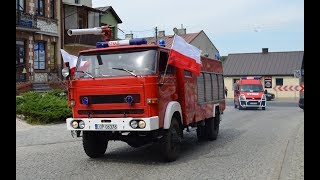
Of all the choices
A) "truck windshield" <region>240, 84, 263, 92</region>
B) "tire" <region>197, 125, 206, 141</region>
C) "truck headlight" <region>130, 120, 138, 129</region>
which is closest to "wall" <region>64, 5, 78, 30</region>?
"truck windshield" <region>240, 84, 263, 92</region>

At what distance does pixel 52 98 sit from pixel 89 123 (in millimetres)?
10866

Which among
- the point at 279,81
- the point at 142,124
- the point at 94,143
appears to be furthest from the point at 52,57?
the point at 279,81

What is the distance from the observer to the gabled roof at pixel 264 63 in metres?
58.8

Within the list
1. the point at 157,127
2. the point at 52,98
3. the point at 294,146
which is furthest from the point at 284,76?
the point at 157,127

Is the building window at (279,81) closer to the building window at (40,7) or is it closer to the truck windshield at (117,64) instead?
the building window at (40,7)

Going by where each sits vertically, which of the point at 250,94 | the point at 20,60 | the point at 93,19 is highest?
the point at 93,19

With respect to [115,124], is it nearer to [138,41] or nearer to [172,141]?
[172,141]

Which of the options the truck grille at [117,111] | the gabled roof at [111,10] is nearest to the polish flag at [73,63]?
the truck grille at [117,111]

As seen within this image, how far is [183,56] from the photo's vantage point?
31.1ft

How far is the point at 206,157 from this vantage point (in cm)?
966

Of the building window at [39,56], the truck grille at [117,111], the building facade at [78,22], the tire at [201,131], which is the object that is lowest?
the tire at [201,131]

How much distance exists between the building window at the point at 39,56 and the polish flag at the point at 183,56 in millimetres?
23522

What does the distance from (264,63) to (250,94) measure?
32.7 metres

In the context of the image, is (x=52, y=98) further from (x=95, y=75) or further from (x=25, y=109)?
(x=95, y=75)
